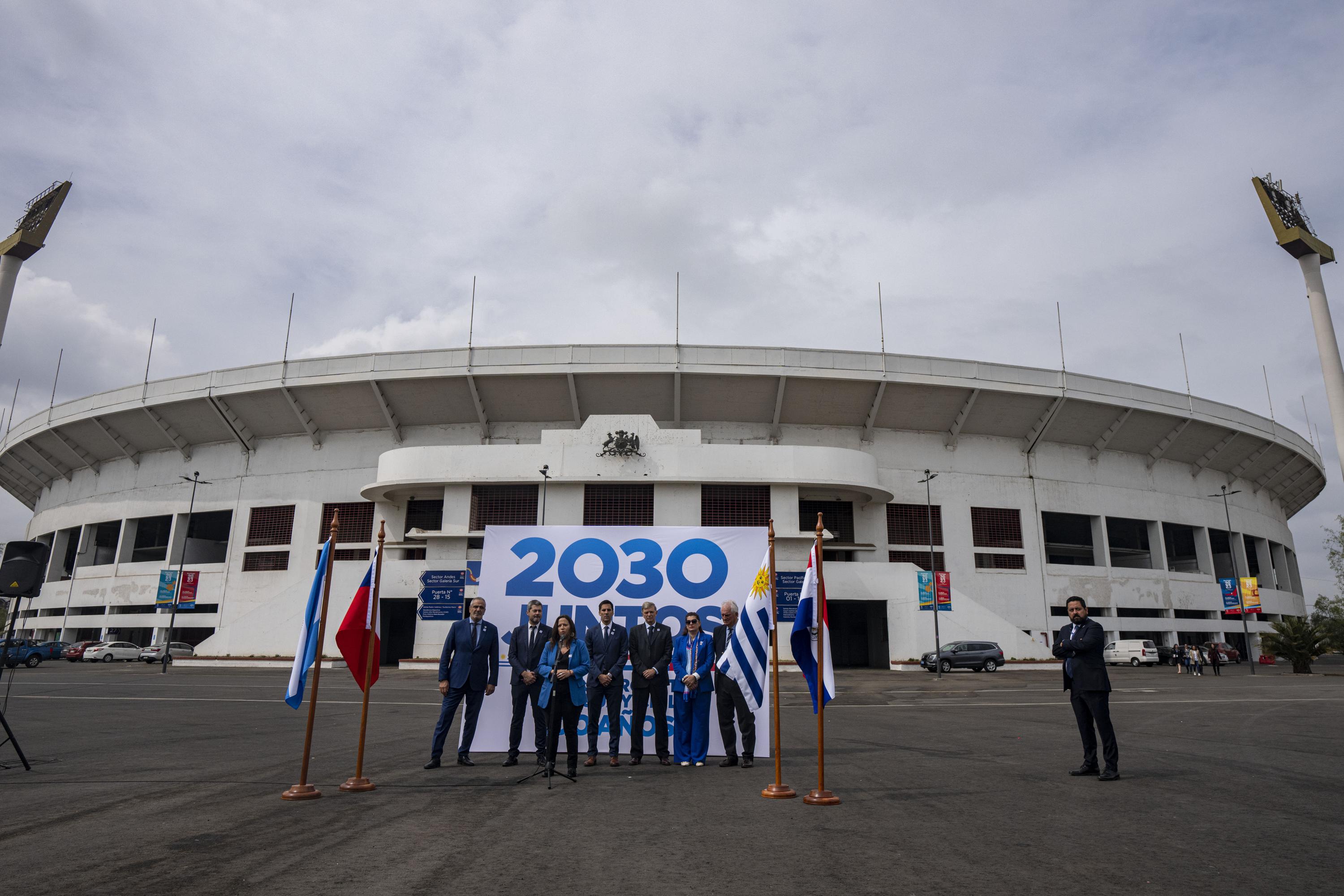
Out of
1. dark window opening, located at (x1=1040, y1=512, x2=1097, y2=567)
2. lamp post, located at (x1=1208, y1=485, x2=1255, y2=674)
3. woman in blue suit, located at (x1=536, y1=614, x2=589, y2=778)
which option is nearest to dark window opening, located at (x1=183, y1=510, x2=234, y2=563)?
woman in blue suit, located at (x1=536, y1=614, x2=589, y2=778)

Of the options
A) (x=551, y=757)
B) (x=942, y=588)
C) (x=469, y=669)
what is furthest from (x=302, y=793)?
(x=942, y=588)

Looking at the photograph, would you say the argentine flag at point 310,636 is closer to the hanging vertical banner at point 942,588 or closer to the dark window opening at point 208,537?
the hanging vertical banner at point 942,588

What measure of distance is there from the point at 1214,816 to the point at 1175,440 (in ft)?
167

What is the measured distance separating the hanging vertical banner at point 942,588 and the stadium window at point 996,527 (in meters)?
8.00

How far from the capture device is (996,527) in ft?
145

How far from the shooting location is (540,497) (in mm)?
38406

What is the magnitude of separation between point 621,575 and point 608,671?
1666 mm

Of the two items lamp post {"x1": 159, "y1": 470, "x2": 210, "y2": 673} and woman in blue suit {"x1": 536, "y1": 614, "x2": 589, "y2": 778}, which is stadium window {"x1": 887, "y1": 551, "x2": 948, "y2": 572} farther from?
lamp post {"x1": 159, "y1": 470, "x2": 210, "y2": 673}

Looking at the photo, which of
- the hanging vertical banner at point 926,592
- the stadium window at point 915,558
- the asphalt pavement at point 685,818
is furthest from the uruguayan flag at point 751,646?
the stadium window at point 915,558

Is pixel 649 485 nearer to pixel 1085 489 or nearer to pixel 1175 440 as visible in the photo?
pixel 1085 489

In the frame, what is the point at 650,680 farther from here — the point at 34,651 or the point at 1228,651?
the point at 1228,651

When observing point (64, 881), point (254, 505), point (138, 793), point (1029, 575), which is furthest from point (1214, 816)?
point (254, 505)

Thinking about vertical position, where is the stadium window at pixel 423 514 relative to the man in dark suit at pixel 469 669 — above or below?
above

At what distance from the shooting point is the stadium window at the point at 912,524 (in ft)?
141
